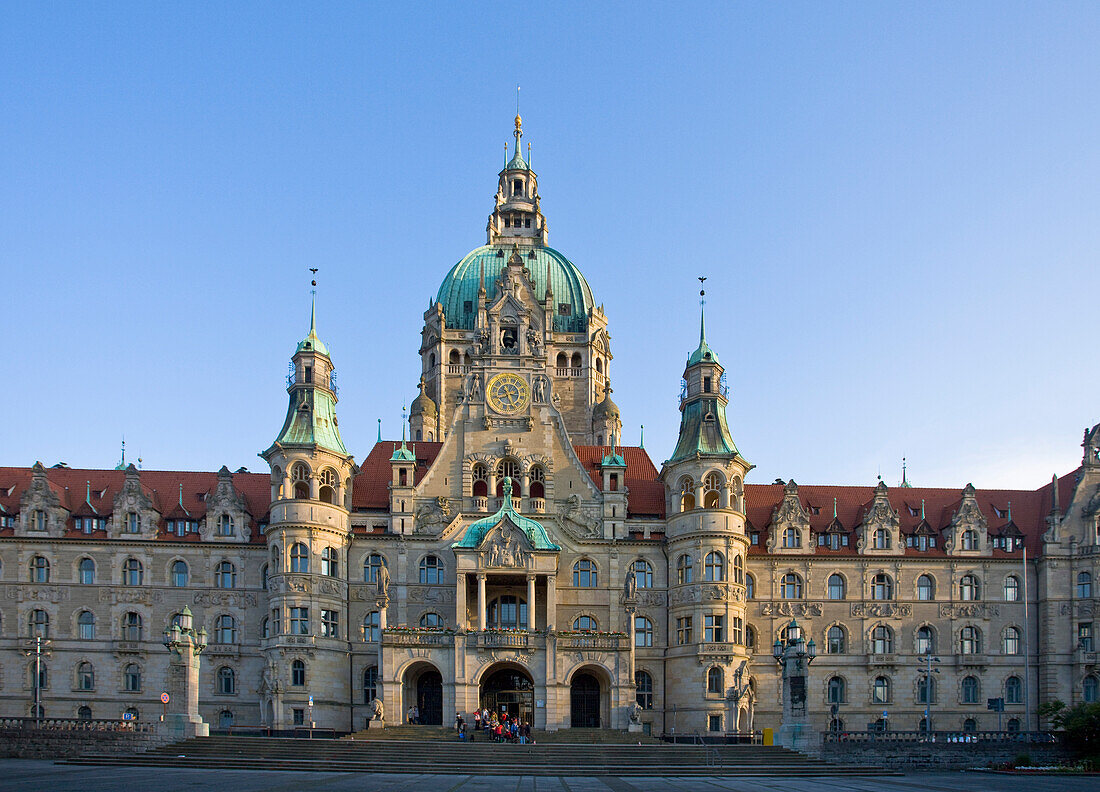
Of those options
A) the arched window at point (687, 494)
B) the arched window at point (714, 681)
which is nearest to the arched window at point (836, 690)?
the arched window at point (714, 681)

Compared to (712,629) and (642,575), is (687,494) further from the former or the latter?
(712,629)

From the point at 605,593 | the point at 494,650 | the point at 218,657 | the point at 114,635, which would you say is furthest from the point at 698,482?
the point at 114,635

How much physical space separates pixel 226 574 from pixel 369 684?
1083 centimetres

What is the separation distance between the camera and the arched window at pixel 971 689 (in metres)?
80.8

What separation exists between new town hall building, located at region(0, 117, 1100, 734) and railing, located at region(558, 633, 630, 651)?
0.13 m

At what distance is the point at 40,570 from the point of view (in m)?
78.0

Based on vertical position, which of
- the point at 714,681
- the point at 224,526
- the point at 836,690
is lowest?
the point at 836,690

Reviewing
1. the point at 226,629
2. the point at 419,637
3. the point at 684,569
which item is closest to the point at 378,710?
the point at 419,637

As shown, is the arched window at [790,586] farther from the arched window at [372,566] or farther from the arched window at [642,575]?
the arched window at [372,566]

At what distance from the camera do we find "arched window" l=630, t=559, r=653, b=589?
8044 cm

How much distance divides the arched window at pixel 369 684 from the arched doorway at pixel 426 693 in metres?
3.14

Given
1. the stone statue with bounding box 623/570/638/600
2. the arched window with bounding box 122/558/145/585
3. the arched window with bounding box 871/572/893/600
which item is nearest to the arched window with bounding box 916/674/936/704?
the arched window with bounding box 871/572/893/600

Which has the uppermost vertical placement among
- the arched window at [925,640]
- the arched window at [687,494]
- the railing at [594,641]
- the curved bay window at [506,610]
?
the arched window at [687,494]

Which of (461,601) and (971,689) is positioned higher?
(461,601)
